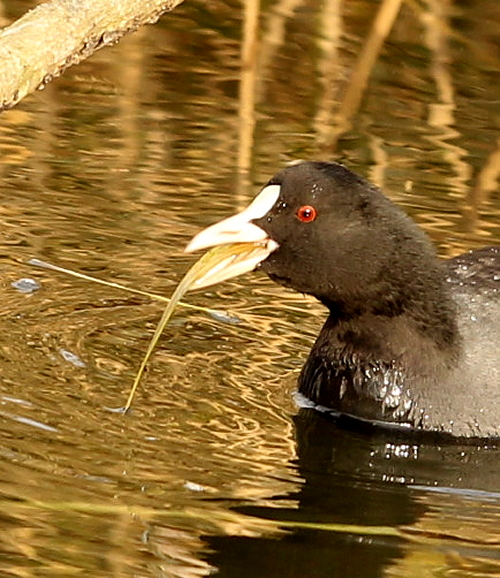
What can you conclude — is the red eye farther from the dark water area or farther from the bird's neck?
the dark water area

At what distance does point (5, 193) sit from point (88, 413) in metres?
1.91

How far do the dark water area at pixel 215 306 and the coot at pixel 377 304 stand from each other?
0.12 m

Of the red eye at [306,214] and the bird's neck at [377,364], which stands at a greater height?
the red eye at [306,214]

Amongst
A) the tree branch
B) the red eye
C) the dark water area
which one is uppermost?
the tree branch

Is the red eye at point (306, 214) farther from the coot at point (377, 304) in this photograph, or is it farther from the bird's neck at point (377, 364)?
the bird's neck at point (377, 364)

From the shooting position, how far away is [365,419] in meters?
5.48

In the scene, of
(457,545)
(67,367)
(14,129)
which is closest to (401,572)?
(457,545)

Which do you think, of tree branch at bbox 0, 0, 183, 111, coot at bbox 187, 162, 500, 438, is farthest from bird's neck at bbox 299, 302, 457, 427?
tree branch at bbox 0, 0, 183, 111

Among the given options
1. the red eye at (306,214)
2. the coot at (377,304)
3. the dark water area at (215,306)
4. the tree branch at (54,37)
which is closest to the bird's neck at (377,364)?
the coot at (377,304)

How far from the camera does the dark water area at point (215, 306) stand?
4352mm

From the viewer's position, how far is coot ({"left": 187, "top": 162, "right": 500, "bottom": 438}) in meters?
5.23

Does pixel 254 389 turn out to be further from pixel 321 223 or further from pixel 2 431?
pixel 2 431

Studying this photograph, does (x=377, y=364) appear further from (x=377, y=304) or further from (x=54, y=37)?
(x=54, y=37)

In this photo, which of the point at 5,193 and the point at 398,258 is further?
the point at 5,193
